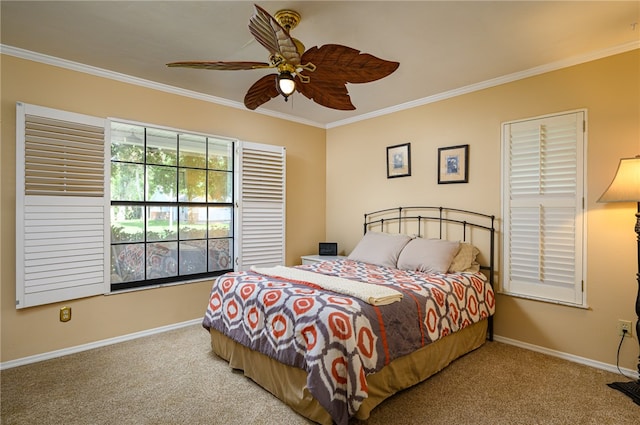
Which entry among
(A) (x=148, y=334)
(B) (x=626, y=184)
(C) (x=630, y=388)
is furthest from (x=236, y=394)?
(B) (x=626, y=184)

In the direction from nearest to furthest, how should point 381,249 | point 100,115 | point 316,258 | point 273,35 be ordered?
point 273,35
point 100,115
point 381,249
point 316,258

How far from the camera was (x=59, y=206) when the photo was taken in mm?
2861

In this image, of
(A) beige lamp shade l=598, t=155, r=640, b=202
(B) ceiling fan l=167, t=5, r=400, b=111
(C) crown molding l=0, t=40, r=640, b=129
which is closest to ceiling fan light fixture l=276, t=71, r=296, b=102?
(B) ceiling fan l=167, t=5, r=400, b=111

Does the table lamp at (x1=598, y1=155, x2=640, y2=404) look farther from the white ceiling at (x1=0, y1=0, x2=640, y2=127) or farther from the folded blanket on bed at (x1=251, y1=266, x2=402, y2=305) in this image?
the folded blanket on bed at (x1=251, y1=266, x2=402, y2=305)

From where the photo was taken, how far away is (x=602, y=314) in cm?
274

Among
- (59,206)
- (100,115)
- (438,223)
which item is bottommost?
(438,223)

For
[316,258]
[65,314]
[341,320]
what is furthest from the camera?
[316,258]

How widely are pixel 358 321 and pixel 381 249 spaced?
1739 millimetres

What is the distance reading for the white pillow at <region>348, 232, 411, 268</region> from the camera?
138 inches

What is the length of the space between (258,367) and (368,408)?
847 mm

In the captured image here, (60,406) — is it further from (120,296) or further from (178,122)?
(178,122)

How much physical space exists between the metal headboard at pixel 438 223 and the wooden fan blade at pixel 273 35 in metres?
2.49

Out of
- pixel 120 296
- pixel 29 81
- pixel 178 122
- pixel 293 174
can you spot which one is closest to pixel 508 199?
pixel 293 174

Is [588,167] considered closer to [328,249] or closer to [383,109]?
[383,109]
